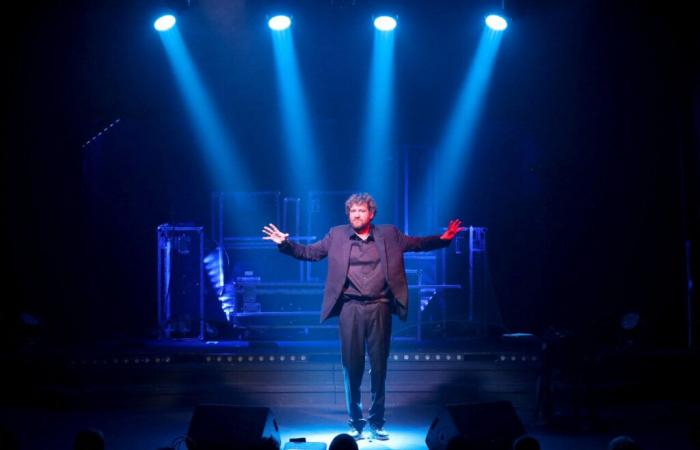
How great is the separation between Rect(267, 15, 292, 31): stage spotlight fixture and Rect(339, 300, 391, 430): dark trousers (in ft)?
15.2

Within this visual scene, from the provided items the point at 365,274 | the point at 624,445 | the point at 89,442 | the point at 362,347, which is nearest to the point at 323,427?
the point at 362,347

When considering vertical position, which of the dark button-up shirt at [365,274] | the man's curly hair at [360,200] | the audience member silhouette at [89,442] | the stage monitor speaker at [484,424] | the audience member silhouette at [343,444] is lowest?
the stage monitor speaker at [484,424]

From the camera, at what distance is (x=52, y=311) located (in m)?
9.59

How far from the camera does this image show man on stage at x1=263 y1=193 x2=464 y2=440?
5.62 meters

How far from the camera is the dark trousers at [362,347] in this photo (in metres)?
5.61

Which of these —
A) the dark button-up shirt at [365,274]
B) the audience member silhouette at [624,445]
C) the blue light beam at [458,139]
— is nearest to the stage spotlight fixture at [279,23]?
the blue light beam at [458,139]

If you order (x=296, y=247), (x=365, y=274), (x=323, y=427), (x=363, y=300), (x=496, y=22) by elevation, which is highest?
(x=496, y=22)

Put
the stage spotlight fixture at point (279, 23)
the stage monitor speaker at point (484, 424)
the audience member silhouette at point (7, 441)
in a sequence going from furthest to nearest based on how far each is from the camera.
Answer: the stage spotlight fixture at point (279, 23)
the stage monitor speaker at point (484, 424)
the audience member silhouette at point (7, 441)

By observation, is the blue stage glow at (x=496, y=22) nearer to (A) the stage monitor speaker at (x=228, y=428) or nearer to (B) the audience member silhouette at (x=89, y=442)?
(A) the stage monitor speaker at (x=228, y=428)

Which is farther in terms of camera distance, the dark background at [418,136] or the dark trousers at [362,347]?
the dark background at [418,136]

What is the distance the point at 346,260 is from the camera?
564cm

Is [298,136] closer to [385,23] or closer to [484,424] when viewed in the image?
[385,23]

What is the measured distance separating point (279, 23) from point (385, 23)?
4.63ft

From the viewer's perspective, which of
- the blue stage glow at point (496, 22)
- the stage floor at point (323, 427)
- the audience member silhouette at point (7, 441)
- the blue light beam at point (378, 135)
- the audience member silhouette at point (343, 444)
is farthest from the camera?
the blue light beam at point (378, 135)
